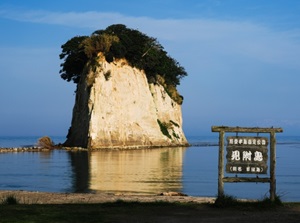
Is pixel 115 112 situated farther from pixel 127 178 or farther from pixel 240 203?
pixel 240 203

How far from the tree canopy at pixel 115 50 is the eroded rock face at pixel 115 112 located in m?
A: 1.70

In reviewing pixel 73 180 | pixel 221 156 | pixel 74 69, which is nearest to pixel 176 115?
pixel 74 69

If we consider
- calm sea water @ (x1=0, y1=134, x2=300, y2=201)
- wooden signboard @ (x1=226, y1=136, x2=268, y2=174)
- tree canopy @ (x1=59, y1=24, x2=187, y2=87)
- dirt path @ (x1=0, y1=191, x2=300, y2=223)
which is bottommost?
calm sea water @ (x1=0, y1=134, x2=300, y2=201)

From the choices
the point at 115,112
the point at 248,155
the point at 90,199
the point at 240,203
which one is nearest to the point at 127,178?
the point at 90,199

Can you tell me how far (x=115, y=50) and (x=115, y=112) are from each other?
8740 mm

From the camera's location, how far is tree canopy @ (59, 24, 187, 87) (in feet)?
236

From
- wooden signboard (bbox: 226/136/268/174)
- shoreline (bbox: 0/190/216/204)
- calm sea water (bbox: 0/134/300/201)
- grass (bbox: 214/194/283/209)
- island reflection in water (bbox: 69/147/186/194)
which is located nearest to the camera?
grass (bbox: 214/194/283/209)

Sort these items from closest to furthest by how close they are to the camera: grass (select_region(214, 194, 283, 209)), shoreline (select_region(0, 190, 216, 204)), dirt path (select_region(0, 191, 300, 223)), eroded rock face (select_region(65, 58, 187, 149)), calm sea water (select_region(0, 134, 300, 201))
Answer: dirt path (select_region(0, 191, 300, 223)) → grass (select_region(214, 194, 283, 209)) → shoreline (select_region(0, 190, 216, 204)) → calm sea water (select_region(0, 134, 300, 201)) → eroded rock face (select_region(65, 58, 187, 149))

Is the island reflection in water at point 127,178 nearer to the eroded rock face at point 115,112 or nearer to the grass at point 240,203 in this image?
the grass at point 240,203

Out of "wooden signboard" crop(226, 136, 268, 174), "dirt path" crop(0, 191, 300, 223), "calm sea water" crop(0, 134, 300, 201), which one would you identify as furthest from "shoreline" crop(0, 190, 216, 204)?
"calm sea water" crop(0, 134, 300, 201)

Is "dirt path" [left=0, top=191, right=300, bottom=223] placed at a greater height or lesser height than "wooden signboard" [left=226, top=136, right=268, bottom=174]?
lesser

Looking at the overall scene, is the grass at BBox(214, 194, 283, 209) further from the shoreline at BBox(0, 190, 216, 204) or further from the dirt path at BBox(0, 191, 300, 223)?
the shoreline at BBox(0, 190, 216, 204)

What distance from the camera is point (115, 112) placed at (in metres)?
72.8

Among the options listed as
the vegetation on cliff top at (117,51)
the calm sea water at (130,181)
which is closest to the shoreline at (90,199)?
the calm sea water at (130,181)
